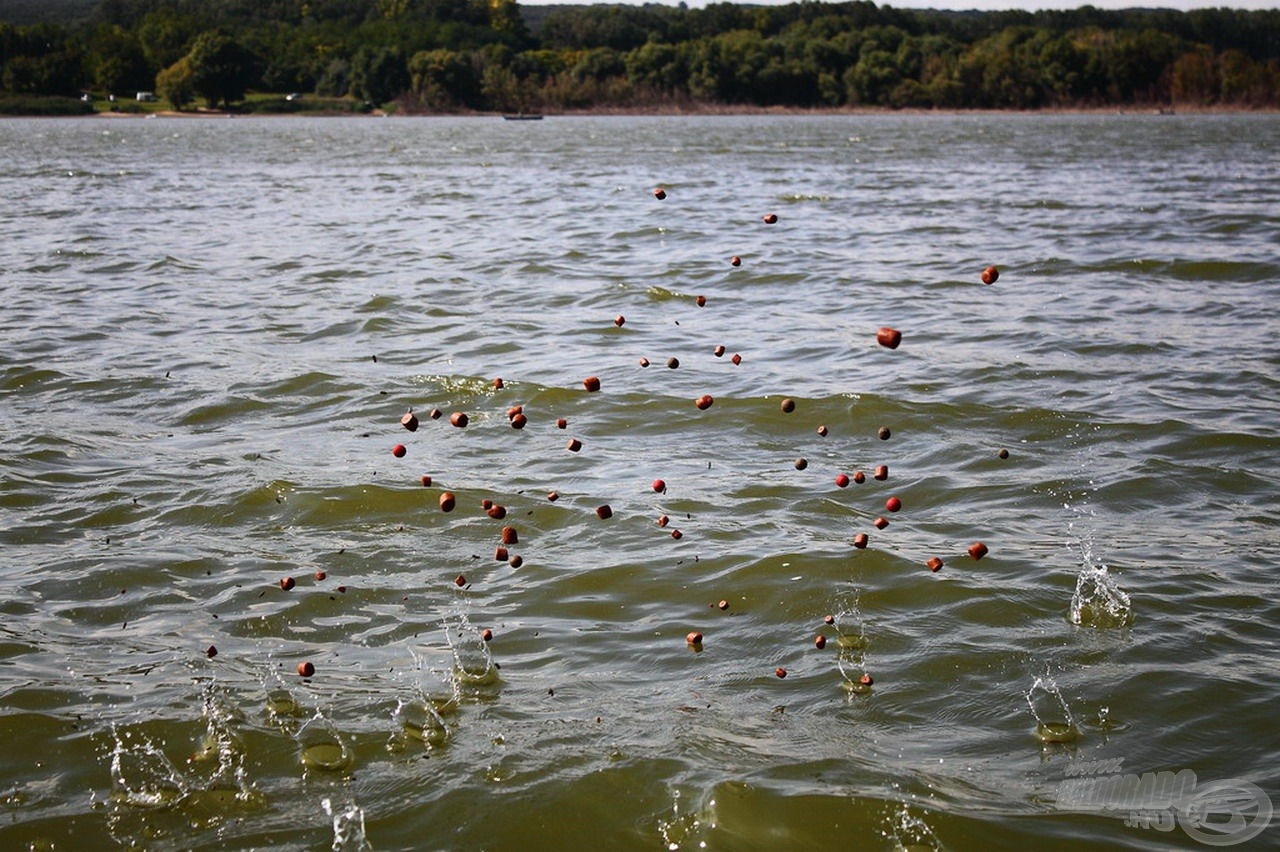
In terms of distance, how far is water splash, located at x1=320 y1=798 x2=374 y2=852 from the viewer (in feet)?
14.6

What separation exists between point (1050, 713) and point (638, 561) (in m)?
2.55

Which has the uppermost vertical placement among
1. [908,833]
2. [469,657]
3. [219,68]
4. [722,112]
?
[219,68]

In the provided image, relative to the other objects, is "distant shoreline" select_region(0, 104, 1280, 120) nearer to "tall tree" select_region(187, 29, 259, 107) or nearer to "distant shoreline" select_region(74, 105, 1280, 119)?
"distant shoreline" select_region(74, 105, 1280, 119)

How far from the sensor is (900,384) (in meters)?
11.0

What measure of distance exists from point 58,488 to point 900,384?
675 cm

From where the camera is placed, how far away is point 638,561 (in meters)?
7.18

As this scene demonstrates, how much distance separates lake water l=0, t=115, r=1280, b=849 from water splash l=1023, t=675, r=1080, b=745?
0.02 meters

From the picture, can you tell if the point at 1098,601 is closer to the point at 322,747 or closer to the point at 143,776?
the point at 322,747

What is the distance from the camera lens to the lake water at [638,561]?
4836 millimetres

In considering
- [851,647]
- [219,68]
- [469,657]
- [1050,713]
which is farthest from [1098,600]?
[219,68]

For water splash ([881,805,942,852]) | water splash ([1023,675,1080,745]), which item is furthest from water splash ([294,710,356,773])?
water splash ([1023,675,1080,745])

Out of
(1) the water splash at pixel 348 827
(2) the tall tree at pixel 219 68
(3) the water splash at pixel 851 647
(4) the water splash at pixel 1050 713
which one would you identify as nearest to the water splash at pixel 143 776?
(1) the water splash at pixel 348 827

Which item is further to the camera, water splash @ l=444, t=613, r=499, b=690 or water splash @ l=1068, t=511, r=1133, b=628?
water splash @ l=1068, t=511, r=1133, b=628

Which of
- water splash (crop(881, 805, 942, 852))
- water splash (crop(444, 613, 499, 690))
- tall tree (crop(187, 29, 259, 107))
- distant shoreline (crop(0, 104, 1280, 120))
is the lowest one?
water splash (crop(881, 805, 942, 852))
